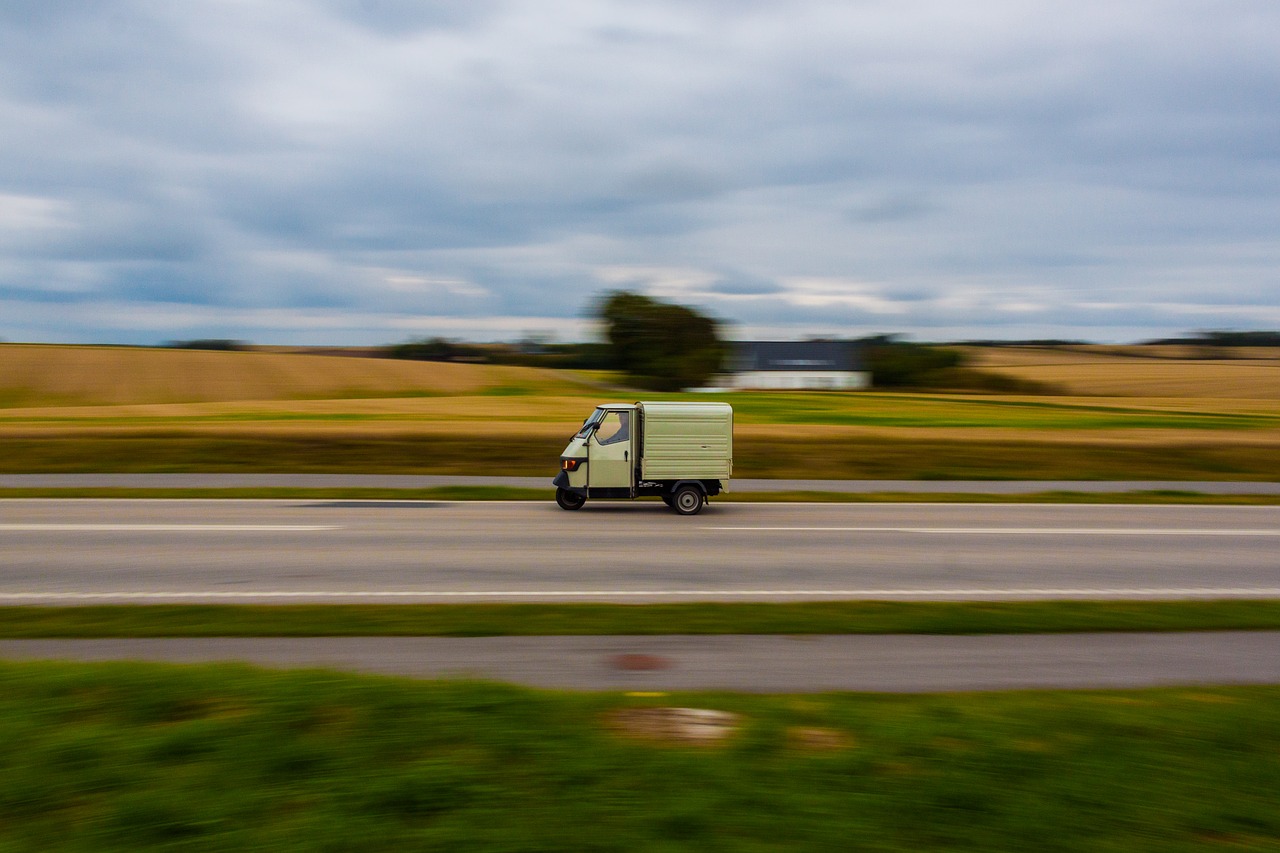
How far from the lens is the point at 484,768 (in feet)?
13.3

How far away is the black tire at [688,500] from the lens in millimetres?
15203

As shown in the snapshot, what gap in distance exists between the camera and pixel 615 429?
50.0 feet

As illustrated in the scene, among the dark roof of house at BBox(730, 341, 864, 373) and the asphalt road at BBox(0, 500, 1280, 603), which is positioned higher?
the dark roof of house at BBox(730, 341, 864, 373)

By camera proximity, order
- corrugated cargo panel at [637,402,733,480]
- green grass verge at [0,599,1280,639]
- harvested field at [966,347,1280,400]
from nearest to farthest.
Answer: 1. green grass verge at [0,599,1280,639]
2. corrugated cargo panel at [637,402,733,480]
3. harvested field at [966,347,1280,400]

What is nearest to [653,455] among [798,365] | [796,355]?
[798,365]

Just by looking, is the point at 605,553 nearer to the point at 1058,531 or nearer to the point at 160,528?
the point at 160,528

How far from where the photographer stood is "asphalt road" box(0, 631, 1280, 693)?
6.40m

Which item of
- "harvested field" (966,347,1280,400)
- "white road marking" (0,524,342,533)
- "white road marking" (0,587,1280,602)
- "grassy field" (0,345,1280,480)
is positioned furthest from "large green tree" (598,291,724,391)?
"white road marking" (0,587,1280,602)

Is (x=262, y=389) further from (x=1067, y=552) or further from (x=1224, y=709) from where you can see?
(x=1224, y=709)

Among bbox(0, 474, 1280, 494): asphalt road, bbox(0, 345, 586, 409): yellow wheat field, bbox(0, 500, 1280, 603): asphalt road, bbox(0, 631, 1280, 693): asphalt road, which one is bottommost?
bbox(0, 631, 1280, 693): asphalt road

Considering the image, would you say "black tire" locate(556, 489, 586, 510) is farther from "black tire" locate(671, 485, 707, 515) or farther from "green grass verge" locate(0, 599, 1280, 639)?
"green grass verge" locate(0, 599, 1280, 639)

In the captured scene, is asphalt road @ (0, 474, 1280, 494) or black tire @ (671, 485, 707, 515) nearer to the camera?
black tire @ (671, 485, 707, 515)

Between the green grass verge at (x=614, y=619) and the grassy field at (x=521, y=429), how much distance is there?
516 inches

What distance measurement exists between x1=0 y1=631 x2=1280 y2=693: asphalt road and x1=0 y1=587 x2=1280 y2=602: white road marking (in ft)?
5.33
